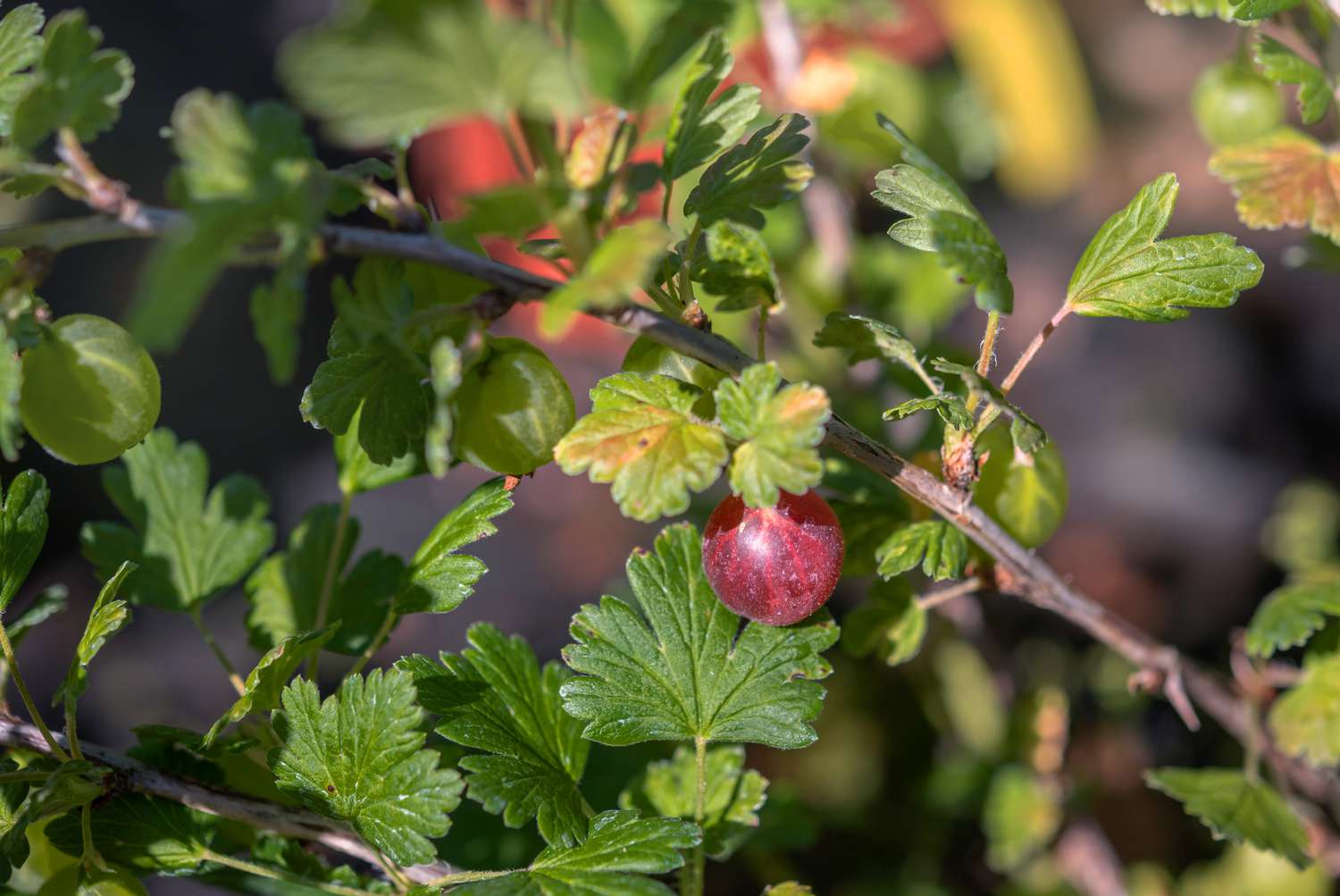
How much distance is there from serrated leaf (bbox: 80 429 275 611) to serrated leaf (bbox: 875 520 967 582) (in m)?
0.78

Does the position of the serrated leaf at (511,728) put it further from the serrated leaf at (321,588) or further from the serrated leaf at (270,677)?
the serrated leaf at (321,588)

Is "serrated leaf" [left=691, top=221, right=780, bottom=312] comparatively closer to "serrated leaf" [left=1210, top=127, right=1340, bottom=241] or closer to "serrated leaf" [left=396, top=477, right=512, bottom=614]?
"serrated leaf" [left=396, top=477, right=512, bottom=614]

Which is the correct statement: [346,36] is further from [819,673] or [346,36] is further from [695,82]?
[819,673]

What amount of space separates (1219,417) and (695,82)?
220 centimetres

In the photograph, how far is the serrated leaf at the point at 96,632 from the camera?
3.09ft

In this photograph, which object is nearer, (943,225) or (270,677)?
(943,225)

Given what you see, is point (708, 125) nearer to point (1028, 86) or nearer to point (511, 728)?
point (511, 728)

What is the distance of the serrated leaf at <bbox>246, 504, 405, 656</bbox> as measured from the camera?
1.26 metres

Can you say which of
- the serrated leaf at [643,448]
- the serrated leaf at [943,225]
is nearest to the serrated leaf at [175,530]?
the serrated leaf at [643,448]

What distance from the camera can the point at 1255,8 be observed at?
984 millimetres

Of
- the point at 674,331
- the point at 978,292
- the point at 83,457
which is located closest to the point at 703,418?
the point at 674,331

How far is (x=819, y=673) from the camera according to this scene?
39.9 inches

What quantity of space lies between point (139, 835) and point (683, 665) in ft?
1.87

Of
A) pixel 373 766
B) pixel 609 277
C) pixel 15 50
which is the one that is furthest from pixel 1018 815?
pixel 15 50
